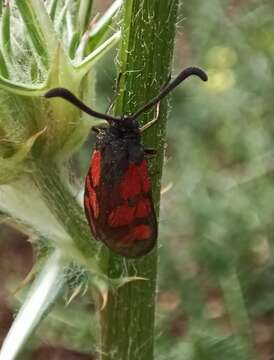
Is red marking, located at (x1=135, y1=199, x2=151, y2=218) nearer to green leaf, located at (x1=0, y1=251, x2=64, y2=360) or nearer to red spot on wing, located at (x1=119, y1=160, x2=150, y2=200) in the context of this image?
red spot on wing, located at (x1=119, y1=160, x2=150, y2=200)

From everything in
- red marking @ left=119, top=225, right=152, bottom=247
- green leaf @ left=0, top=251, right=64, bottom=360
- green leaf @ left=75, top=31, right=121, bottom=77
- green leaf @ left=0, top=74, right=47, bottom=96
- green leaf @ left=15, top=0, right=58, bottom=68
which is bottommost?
green leaf @ left=0, top=251, right=64, bottom=360

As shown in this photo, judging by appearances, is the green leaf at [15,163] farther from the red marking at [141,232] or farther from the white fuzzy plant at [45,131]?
the red marking at [141,232]

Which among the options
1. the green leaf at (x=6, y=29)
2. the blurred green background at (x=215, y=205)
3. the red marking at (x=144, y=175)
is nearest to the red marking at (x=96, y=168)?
the red marking at (x=144, y=175)

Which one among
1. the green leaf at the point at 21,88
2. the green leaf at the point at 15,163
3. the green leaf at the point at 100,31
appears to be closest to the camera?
the green leaf at the point at 21,88

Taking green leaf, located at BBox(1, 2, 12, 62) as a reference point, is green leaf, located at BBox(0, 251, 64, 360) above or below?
below

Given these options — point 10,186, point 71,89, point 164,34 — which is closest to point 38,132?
point 71,89

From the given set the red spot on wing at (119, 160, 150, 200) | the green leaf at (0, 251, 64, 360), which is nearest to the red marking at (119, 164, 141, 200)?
the red spot on wing at (119, 160, 150, 200)

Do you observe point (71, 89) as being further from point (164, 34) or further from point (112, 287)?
point (112, 287)

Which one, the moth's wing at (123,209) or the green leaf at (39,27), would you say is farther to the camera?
the moth's wing at (123,209)
